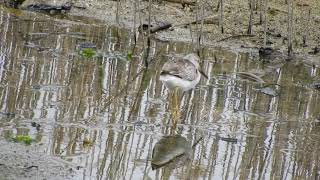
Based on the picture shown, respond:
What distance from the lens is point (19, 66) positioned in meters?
11.3

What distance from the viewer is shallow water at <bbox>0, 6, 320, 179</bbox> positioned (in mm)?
7805

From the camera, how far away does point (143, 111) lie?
9641 millimetres

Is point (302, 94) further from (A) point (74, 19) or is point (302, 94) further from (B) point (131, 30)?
(A) point (74, 19)

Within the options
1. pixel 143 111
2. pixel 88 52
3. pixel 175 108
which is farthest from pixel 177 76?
pixel 88 52

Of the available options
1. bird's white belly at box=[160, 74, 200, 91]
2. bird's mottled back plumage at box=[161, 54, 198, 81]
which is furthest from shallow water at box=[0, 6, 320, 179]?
bird's mottled back plumage at box=[161, 54, 198, 81]

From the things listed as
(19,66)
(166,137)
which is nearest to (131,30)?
(19,66)

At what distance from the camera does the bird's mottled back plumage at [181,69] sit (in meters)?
9.44

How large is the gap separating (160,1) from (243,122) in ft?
29.0

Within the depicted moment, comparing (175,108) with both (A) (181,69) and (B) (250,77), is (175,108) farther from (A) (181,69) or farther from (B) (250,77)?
(B) (250,77)

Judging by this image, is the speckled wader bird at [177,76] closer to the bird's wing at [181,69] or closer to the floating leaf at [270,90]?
the bird's wing at [181,69]

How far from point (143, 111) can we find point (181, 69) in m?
0.72

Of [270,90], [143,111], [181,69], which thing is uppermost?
Result: [181,69]

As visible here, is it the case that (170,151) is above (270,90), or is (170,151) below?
below

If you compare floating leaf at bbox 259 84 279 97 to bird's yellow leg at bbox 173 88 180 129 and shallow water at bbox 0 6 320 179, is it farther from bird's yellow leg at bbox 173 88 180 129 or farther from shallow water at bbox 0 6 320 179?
bird's yellow leg at bbox 173 88 180 129
